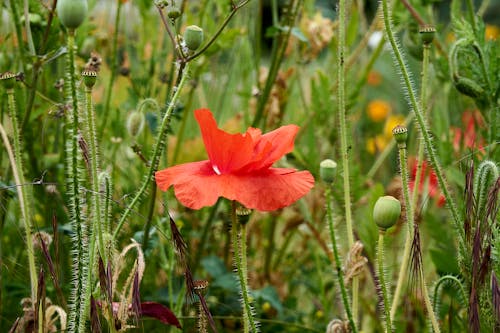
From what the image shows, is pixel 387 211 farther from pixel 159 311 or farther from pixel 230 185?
pixel 159 311

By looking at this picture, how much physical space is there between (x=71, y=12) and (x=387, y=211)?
0.35 metres

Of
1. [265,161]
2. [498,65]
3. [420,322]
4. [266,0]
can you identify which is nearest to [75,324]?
[265,161]

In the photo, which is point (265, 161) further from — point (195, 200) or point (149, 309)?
point (149, 309)

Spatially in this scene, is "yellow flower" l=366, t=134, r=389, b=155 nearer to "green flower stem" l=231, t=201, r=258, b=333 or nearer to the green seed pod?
"green flower stem" l=231, t=201, r=258, b=333

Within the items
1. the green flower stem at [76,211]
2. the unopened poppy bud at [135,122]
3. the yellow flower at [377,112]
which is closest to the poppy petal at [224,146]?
the green flower stem at [76,211]

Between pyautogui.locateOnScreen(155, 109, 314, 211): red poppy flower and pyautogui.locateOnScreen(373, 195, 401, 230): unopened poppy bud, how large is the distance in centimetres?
8

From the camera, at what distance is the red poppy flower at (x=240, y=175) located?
0.71 m

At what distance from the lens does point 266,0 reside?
4.30 m


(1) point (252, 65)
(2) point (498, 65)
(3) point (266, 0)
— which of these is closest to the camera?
(2) point (498, 65)

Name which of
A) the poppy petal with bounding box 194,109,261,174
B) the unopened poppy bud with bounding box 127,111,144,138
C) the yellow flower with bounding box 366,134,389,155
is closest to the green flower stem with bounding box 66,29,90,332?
the poppy petal with bounding box 194,109,261,174

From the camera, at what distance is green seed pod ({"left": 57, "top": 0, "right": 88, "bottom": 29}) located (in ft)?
2.34

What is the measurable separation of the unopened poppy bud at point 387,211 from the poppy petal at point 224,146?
142mm

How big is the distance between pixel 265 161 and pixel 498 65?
18.5 inches

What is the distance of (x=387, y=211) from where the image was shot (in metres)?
0.78
